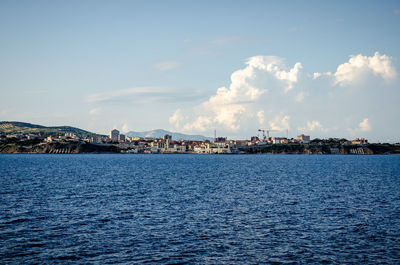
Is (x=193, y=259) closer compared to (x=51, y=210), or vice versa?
(x=193, y=259)

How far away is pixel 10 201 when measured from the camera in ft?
157

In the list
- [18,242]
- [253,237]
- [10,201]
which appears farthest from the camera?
[10,201]

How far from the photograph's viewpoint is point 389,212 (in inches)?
1677

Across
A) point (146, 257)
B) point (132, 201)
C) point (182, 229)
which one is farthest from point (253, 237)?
point (132, 201)

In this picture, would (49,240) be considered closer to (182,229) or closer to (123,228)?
(123,228)

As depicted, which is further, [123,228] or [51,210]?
[51,210]

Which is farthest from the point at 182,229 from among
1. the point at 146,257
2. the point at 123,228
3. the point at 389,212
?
the point at 389,212

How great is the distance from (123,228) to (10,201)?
23.3 m

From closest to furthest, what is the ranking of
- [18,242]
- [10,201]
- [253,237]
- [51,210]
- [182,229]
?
[18,242] < [253,237] < [182,229] < [51,210] < [10,201]

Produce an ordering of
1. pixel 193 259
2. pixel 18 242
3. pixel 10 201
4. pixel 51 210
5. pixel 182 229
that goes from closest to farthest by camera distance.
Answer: pixel 193 259 < pixel 18 242 < pixel 182 229 < pixel 51 210 < pixel 10 201

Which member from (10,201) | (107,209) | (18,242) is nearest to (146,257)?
(18,242)

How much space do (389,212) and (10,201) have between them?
49.1 meters

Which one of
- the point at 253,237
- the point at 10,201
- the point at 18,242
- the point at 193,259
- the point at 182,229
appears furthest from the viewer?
the point at 10,201

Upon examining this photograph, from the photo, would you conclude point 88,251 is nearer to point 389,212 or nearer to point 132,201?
point 132,201
